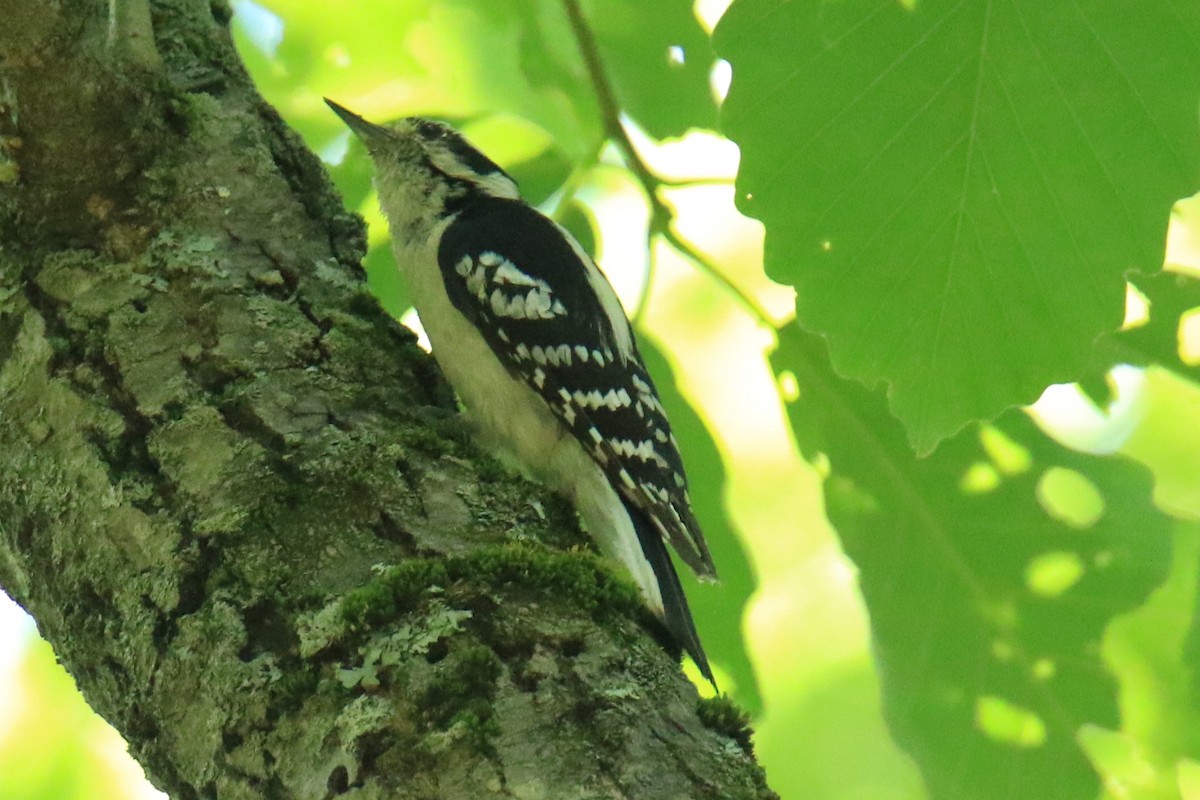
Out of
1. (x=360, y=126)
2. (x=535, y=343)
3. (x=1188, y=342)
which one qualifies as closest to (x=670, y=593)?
(x=535, y=343)

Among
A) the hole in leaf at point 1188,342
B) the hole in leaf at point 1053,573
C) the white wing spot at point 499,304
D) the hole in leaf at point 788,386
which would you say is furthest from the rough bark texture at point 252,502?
the hole in leaf at point 1188,342

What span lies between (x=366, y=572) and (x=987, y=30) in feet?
4.31

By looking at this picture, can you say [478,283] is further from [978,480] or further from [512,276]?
[978,480]

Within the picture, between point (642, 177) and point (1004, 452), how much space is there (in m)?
1.03

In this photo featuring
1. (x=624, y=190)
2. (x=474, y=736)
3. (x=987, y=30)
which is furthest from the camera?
(x=624, y=190)

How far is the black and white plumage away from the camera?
3098mm

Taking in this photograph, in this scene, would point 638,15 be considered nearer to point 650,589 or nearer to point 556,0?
point 556,0

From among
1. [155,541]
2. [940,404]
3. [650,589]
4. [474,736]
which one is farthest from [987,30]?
[155,541]

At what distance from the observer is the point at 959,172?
7.76ft

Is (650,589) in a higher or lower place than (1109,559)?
lower

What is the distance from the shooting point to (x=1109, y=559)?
3.16 meters

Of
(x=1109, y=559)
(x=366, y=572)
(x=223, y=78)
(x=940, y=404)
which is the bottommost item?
(x=366, y=572)

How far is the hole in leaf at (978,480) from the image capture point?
3.11 metres

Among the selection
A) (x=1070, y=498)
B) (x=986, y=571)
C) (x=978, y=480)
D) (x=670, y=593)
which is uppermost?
(x=1070, y=498)
